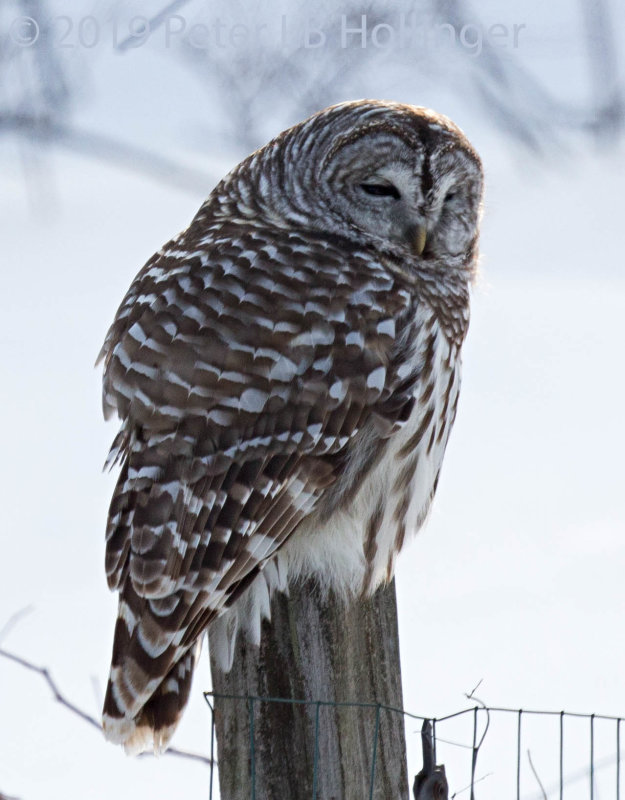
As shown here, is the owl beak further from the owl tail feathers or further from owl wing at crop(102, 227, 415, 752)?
the owl tail feathers

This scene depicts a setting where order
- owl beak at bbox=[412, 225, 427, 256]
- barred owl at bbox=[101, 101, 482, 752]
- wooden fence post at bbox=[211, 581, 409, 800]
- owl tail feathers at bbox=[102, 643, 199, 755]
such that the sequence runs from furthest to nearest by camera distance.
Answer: owl beak at bbox=[412, 225, 427, 256] → barred owl at bbox=[101, 101, 482, 752] → owl tail feathers at bbox=[102, 643, 199, 755] → wooden fence post at bbox=[211, 581, 409, 800]

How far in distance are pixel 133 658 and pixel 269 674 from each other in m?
0.35

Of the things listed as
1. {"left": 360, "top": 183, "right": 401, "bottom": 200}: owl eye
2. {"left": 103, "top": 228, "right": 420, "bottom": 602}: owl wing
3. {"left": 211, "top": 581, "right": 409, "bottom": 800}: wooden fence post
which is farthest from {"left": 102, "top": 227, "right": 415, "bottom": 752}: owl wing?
{"left": 360, "top": 183, "right": 401, "bottom": 200}: owl eye

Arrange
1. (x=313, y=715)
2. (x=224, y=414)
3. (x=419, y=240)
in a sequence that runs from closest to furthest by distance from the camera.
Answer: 1. (x=313, y=715)
2. (x=224, y=414)
3. (x=419, y=240)

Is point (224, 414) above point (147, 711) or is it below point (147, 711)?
above

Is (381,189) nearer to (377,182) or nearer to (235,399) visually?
(377,182)

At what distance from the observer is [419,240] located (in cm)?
347

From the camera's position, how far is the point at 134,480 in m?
2.77

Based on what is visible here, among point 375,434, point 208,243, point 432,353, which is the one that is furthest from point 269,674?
point 208,243

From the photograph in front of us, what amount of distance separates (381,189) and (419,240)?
0.75ft

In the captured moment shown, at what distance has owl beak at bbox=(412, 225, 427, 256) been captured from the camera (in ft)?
11.4

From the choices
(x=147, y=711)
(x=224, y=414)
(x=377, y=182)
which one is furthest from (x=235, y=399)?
(x=377, y=182)

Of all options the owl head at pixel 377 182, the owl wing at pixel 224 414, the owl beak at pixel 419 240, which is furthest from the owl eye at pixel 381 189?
the owl wing at pixel 224 414

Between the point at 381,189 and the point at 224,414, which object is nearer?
the point at 224,414
